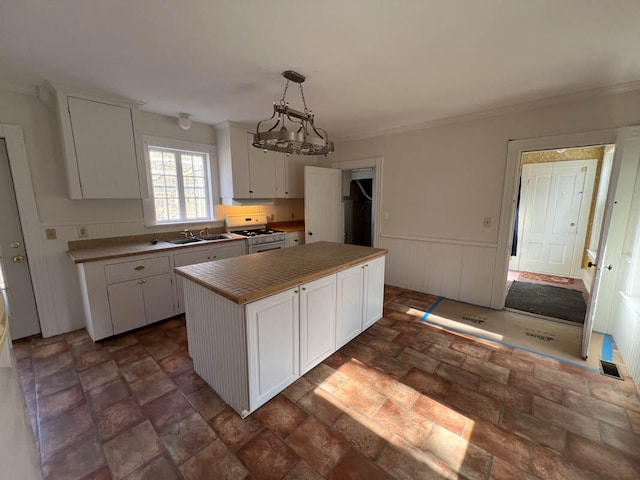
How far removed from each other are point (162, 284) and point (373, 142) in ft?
11.6

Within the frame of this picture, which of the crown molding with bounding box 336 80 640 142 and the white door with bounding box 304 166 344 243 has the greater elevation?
the crown molding with bounding box 336 80 640 142

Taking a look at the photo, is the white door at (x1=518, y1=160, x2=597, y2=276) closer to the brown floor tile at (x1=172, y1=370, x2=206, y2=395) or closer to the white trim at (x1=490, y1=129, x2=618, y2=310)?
the white trim at (x1=490, y1=129, x2=618, y2=310)

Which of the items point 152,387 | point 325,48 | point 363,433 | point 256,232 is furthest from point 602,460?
point 256,232

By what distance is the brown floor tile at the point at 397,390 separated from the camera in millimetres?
1864

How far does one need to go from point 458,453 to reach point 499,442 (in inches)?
11.3

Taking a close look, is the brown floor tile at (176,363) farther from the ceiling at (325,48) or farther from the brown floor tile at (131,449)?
the ceiling at (325,48)

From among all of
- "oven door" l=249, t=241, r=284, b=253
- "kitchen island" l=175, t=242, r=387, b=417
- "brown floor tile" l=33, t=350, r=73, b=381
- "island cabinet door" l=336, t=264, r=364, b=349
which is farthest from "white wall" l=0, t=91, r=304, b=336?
"island cabinet door" l=336, t=264, r=364, b=349

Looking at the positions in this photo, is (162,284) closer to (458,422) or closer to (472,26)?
(458,422)

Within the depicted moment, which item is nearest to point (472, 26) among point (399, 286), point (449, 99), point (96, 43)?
point (449, 99)

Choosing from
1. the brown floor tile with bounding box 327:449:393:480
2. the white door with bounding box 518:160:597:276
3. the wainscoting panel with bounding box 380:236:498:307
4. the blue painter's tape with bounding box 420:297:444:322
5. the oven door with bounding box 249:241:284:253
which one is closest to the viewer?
the brown floor tile with bounding box 327:449:393:480

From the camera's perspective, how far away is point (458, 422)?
1.69m

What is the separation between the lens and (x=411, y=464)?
56.2 inches

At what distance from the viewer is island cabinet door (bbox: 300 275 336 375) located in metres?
2.00

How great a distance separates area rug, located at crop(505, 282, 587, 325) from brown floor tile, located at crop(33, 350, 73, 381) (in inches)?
191
